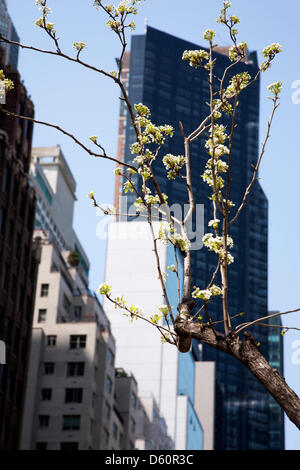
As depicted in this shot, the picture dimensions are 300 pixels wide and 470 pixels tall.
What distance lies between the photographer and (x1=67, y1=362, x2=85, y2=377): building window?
100m

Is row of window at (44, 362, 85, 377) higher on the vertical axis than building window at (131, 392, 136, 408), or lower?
lower

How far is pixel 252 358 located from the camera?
10.7 metres

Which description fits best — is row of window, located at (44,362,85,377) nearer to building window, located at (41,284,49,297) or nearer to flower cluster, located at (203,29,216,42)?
building window, located at (41,284,49,297)

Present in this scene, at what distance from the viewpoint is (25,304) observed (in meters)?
80.6

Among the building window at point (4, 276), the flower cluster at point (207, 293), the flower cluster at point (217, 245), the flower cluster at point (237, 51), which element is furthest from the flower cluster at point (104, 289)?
the building window at point (4, 276)

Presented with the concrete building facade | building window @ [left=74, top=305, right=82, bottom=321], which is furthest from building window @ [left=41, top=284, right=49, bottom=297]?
building window @ [left=74, top=305, right=82, bottom=321]

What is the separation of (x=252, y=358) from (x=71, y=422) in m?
89.5

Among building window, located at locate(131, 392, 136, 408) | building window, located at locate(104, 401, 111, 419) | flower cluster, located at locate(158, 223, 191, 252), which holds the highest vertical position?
building window, located at locate(131, 392, 136, 408)

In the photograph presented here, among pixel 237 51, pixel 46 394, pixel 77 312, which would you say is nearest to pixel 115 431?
pixel 46 394

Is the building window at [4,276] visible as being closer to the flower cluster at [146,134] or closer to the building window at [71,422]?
the building window at [71,422]

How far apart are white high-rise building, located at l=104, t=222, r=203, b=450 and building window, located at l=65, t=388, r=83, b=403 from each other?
67.2m
